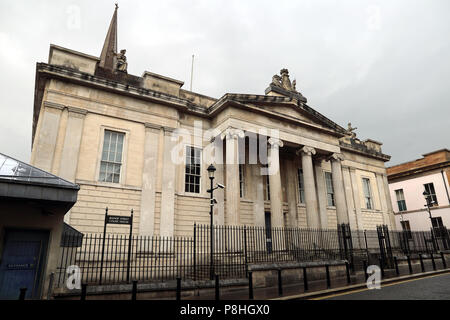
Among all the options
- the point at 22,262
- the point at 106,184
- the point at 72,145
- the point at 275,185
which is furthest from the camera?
the point at 275,185

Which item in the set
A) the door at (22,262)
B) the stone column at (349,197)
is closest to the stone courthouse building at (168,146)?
the stone column at (349,197)

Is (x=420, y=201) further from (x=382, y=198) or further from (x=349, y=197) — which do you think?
(x=349, y=197)

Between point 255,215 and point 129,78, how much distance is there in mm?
10897

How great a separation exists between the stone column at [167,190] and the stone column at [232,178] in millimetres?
2851

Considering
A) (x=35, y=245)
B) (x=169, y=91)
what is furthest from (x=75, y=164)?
(x=169, y=91)

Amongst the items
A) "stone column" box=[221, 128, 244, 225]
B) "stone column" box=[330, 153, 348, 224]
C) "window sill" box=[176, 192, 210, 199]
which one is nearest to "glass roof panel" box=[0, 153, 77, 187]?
"window sill" box=[176, 192, 210, 199]

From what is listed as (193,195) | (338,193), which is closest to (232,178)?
(193,195)

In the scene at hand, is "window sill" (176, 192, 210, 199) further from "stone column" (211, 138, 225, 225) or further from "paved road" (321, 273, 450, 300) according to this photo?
"paved road" (321, 273, 450, 300)

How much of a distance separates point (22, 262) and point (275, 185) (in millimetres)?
11866

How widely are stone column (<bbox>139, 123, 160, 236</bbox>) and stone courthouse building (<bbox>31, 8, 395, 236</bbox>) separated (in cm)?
5

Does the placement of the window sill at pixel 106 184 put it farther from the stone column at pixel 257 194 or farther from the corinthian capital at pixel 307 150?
the corinthian capital at pixel 307 150

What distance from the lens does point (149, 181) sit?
14.2 meters

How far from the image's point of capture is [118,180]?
1373cm
